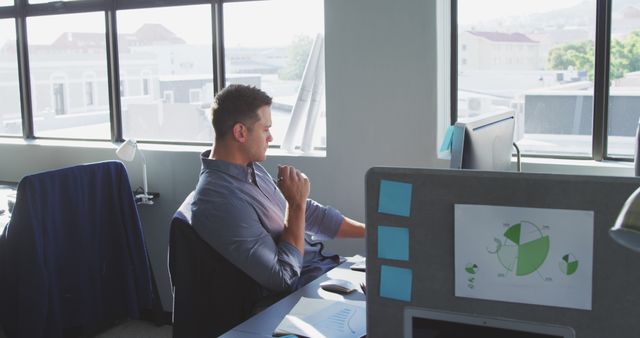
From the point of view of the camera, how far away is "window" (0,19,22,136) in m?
4.47

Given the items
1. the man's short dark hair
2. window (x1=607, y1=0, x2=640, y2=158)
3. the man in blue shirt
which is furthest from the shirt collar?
window (x1=607, y1=0, x2=640, y2=158)

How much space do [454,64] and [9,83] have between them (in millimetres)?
2985

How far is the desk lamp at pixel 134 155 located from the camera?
3.62 meters

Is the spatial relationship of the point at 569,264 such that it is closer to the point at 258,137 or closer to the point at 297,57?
the point at 258,137

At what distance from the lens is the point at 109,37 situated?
4098mm

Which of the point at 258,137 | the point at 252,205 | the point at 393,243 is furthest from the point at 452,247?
Result: the point at 258,137

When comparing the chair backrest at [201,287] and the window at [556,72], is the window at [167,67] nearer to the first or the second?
the window at [556,72]

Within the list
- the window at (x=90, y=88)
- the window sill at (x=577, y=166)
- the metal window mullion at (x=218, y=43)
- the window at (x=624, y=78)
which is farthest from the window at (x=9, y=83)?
the window at (x=624, y=78)

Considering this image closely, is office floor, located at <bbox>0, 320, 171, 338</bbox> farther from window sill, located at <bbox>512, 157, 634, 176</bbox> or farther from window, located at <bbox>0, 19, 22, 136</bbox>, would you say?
window sill, located at <bbox>512, 157, 634, 176</bbox>

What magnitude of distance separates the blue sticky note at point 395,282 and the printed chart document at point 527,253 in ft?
0.42

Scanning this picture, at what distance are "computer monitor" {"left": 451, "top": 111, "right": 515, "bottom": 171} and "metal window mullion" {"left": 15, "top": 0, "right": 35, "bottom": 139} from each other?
3.34m

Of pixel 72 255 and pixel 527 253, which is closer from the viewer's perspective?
pixel 527 253

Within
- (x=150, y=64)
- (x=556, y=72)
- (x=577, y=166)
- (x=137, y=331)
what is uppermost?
(x=150, y=64)

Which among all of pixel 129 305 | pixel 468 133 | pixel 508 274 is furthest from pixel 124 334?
pixel 508 274
